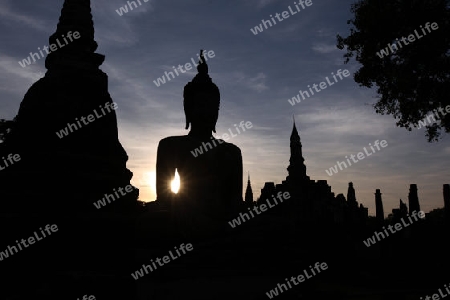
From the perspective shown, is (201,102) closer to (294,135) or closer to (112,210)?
(112,210)

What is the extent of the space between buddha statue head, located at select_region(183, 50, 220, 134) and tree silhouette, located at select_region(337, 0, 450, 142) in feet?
32.4

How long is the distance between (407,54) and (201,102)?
10.5 metres

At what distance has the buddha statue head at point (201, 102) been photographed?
22.9 feet

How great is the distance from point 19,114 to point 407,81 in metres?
12.6

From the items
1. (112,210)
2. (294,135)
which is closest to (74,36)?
(112,210)

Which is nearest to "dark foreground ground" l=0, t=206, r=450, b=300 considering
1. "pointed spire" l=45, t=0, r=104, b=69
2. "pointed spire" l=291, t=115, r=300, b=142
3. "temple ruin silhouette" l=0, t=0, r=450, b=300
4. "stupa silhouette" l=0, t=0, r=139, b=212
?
"temple ruin silhouette" l=0, t=0, r=450, b=300

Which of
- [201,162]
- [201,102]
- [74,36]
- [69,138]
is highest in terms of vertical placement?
[74,36]

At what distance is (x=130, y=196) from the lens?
27.9 ft

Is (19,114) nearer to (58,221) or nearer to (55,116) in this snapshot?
(55,116)

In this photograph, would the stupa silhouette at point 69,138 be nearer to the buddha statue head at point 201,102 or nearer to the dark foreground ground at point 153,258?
the dark foreground ground at point 153,258

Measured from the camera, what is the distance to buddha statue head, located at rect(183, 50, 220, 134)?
698 cm

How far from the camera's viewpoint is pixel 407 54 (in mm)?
14281

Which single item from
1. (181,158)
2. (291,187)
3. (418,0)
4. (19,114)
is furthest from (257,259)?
(291,187)

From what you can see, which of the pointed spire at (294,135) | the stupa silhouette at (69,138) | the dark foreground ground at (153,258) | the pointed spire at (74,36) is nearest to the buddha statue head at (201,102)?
the dark foreground ground at (153,258)
